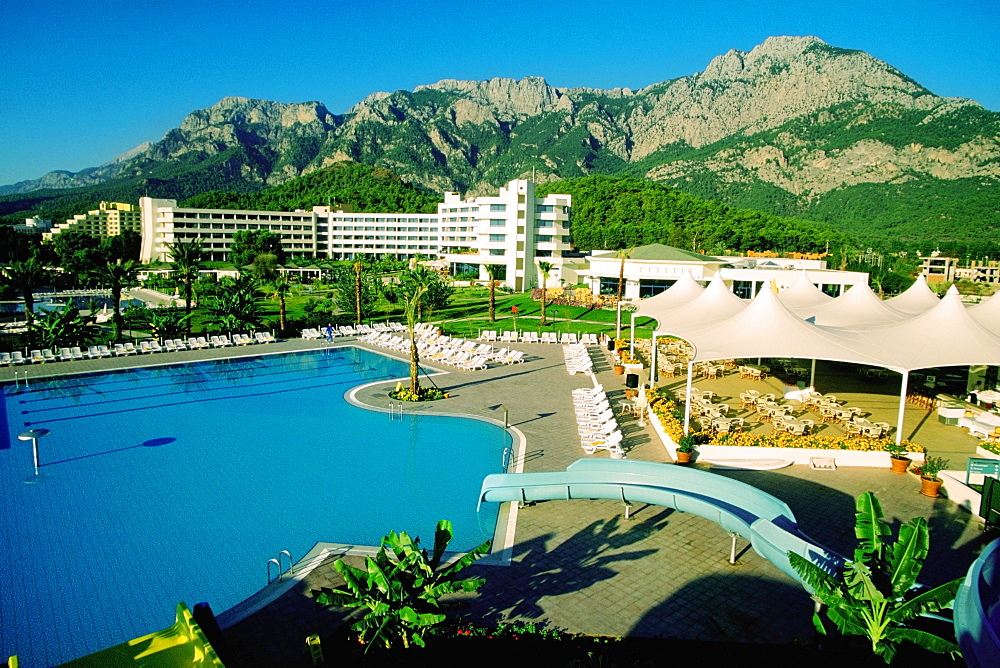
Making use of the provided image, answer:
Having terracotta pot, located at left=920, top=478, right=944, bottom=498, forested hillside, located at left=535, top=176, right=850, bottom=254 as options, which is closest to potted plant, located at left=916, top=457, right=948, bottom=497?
terracotta pot, located at left=920, top=478, right=944, bottom=498

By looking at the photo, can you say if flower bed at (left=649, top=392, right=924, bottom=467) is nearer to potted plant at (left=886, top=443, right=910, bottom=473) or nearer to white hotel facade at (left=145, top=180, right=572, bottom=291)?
potted plant at (left=886, top=443, right=910, bottom=473)

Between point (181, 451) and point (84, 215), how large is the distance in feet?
495

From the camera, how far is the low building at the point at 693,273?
132ft

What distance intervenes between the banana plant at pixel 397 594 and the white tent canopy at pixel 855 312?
61.7 ft

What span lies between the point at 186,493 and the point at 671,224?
89483 mm

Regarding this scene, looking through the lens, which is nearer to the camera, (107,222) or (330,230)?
(330,230)

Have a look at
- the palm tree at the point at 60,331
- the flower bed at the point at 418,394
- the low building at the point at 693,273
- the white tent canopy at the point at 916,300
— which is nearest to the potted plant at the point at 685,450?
the flower bed at the point at 418,394

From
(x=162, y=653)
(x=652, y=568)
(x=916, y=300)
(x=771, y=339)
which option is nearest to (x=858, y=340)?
(x=771, y=339)

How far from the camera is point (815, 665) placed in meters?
7.22

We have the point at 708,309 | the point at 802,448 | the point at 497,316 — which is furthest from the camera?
the point at 497,316

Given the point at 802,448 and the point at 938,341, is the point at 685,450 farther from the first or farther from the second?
the point at 938,341

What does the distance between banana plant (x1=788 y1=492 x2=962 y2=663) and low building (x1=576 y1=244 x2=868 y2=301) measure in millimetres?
34348

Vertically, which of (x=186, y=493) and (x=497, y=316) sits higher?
(x=497, y=316)

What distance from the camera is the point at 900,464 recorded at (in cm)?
1395
